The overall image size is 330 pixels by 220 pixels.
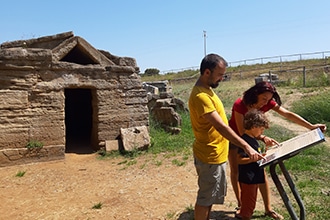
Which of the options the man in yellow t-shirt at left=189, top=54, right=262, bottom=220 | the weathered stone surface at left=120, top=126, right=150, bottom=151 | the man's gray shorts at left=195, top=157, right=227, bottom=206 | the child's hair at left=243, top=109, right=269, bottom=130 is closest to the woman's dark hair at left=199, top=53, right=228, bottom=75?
the man in yellow t-shirt at left=189, top=54, right=262, bottom=220

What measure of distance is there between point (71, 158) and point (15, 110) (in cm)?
162

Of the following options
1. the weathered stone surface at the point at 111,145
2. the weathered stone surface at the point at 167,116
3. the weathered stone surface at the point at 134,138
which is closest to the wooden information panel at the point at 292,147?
the weathered stone surface at the point at 134,138

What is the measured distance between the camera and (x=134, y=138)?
7551 millimetres

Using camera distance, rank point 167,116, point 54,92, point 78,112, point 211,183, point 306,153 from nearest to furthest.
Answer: point 211,183, point 306,153, point 54,92, point 167,116, point 78,112

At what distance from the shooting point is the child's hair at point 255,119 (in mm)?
3074

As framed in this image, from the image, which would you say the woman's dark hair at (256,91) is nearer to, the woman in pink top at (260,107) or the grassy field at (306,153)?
the woman in pink top at (260,107)

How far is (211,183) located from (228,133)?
601mm

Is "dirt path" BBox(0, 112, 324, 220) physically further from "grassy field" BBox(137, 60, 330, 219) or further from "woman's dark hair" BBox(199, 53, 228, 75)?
"woman's dark hair" BBox(199, 53, 228, 75)

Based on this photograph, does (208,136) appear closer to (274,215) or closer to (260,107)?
(260,107)

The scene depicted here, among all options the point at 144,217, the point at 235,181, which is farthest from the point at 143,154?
the point at 235,181

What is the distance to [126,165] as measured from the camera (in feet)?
21.5

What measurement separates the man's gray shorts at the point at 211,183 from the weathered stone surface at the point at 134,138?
448 cm

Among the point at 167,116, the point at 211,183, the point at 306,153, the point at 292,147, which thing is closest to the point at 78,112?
the point at 167,116

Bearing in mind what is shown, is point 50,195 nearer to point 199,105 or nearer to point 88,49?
point 199,105
